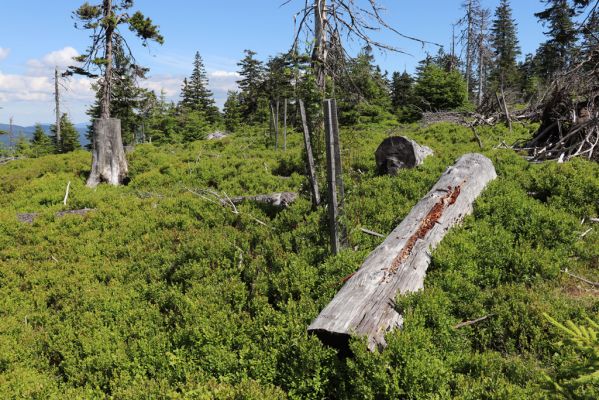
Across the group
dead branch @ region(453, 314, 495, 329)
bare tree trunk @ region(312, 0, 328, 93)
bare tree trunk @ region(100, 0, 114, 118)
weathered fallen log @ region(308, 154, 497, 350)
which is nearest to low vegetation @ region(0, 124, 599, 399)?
dead branch @ region(453, 314, 495, 329)

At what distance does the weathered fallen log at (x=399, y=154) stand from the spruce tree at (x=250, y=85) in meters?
32.3

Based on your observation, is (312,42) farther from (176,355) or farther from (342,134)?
(176,355)

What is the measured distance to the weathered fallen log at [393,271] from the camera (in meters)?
4.46

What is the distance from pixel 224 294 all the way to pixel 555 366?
15.2 feet

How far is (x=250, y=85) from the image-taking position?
48406 millimetres

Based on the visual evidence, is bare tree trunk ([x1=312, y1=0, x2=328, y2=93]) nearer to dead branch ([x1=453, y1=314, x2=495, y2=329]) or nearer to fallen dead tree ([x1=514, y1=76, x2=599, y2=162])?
dead branch ([x1=453, y1=314, x2=495, y2=329])

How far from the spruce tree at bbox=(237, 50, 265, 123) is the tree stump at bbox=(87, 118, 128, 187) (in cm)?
2739

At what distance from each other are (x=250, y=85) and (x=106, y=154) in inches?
1423

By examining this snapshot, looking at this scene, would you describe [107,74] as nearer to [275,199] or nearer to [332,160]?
[275,199]

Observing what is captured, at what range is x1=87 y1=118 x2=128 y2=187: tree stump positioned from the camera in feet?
48.1

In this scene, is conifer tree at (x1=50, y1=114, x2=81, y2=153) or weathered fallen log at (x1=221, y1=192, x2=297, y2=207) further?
conifer tree at (x1=50, y1=114, x2=81, y2=153)

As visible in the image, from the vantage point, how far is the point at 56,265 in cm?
834

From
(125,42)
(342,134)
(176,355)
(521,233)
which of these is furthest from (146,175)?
(521,233)

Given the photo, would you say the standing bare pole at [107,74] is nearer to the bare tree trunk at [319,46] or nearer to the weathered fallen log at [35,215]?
the weathered fallen log at [35,215]
